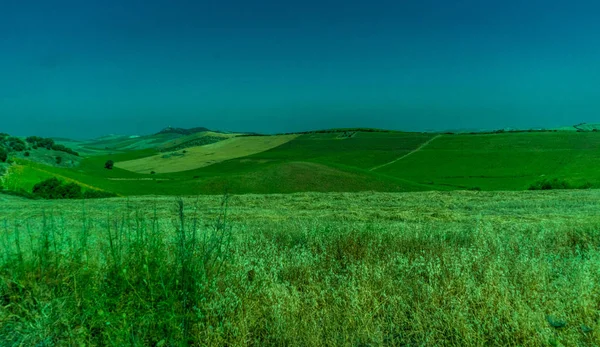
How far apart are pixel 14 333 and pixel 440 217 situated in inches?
577

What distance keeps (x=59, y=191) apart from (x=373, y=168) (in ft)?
212

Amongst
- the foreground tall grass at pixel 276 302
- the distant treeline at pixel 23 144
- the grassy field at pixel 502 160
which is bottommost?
the grassy field at pixel 502 160

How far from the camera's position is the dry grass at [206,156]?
93812mm

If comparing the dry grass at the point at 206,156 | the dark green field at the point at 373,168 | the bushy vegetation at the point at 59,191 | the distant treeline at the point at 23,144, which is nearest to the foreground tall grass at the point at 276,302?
the dark green field at the point at 373,168

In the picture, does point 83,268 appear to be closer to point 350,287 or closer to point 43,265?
point 43,265

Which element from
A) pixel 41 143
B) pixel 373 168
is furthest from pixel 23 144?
pixel 373 168

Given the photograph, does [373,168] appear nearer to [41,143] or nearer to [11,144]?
[41,143]

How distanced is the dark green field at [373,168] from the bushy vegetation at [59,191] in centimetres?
135

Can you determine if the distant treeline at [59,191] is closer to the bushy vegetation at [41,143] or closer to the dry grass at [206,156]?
the bushy vegetation at [41,143]

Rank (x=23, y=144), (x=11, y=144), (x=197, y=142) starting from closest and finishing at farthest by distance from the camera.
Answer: (x=11, y=144), (x=23, y=144), (x=197, y=142)

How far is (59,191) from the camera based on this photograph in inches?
1300

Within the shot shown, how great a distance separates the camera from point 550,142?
9806 centimetres

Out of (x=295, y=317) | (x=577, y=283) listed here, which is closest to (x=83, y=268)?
(x=295, y=317)

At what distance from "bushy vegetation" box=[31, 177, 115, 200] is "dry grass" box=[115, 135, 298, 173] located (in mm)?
52583
